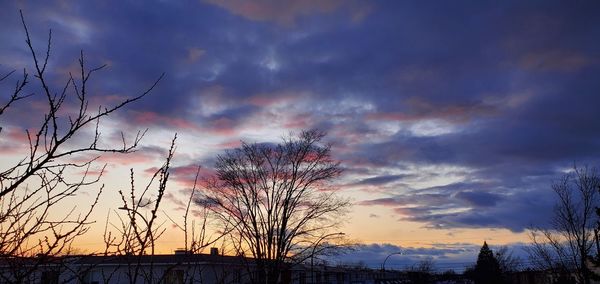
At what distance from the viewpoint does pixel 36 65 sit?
301cm

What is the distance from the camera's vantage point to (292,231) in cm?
4159

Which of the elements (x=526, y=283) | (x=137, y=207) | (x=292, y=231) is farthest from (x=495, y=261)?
(x=137, y=207)

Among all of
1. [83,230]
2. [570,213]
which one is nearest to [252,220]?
[570,213]

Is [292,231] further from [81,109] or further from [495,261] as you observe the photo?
[495,261]

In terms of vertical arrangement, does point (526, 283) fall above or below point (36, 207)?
below

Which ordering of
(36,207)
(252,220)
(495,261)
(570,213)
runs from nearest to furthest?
(36,207) → (570,213) → (252,220) → (495,261)

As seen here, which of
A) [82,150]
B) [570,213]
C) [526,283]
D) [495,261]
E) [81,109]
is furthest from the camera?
[495,261]

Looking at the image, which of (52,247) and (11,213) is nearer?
(52,247)

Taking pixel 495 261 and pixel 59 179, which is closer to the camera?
pixel 59 179

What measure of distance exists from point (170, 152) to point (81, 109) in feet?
2.72

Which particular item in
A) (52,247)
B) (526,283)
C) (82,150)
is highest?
(82,150)

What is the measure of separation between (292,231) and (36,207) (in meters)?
38.6

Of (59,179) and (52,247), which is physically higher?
(59,179)

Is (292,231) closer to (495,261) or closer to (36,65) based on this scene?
(36,65)
